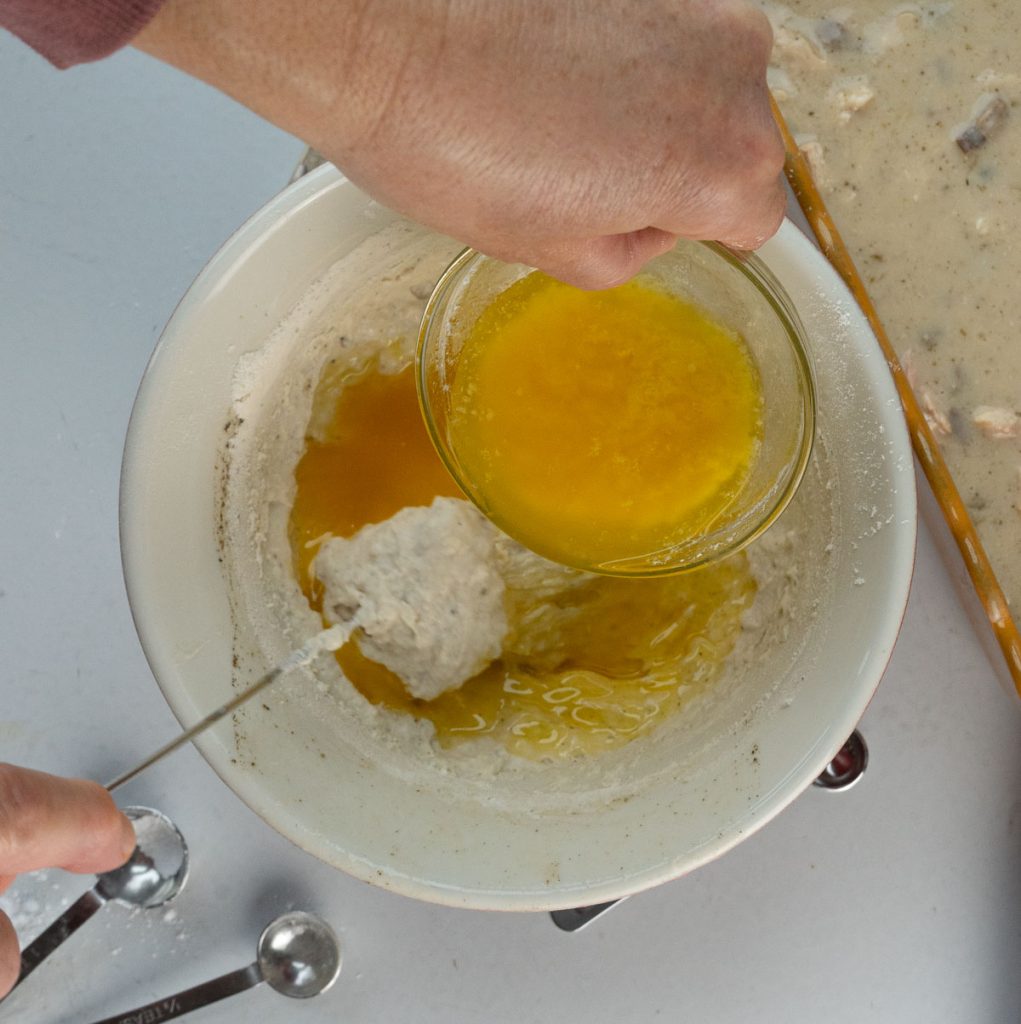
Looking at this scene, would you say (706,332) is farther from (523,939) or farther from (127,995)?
(127,995)

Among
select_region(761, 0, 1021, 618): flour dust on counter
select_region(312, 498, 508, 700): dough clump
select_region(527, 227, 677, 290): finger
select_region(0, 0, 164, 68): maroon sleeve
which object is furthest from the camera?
select_region(761, 0, 1021, 618): flour dust on counter

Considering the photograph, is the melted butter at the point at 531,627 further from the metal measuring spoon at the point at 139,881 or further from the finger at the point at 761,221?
the finger at the point at 761,221

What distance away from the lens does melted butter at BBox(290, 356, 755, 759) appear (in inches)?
33.0

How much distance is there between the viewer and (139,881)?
2.88 ft

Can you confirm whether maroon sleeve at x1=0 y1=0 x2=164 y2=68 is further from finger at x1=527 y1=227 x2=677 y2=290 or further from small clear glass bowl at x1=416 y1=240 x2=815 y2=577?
small clear glass bowl at x1=416 y1=240 x2=815 y2=577

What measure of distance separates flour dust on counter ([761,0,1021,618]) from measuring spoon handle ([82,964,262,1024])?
755 millimetres

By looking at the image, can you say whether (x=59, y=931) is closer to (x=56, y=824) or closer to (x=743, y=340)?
(x=56, y=824)

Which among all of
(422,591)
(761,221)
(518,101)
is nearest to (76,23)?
(518,101)

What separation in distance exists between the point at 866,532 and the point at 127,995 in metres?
0.73

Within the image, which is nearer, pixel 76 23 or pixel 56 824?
pixel 76 23

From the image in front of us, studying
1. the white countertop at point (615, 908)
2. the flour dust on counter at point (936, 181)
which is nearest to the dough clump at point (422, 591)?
the white countertop at point (615, 908)

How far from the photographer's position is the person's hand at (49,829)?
69 centimetres

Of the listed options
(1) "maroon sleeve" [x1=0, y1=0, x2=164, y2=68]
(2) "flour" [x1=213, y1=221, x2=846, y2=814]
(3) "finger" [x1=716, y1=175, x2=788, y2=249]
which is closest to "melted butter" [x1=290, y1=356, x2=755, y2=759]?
(2) "flour" [x1=213, y1=221, x2=846, y2=814]

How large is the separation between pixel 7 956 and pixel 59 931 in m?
0.15
